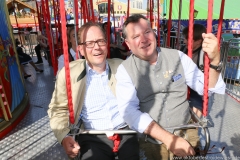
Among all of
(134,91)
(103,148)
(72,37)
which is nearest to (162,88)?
(134,91)

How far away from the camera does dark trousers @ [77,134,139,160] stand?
1.52m

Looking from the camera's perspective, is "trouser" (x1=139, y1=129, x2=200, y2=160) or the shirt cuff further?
"trouser" (x1=139, y1=129, x2=200, y2=160)

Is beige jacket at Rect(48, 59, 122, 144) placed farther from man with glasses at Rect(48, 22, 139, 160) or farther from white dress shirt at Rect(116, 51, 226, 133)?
white dress shirt at Rect(116, 51, 226, 133)

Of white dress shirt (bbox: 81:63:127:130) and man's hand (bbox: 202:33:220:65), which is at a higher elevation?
man's hand (bbox: 202:33:220:65)

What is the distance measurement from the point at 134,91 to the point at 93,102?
390 mm

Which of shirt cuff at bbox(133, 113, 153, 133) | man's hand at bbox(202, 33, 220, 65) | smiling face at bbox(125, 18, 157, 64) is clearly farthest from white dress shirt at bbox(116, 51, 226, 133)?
man's hand at bbox(202, 33, 220, 65)

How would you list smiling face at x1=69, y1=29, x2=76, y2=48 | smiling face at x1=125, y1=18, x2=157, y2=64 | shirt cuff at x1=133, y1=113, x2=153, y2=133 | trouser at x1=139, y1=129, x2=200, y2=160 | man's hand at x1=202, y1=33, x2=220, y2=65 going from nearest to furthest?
man's hand at x1=202, y1=33, x2=220, y2=65
shirt cuff at x1=133, y1=113, x2=153, y2=133
smiling face at x1=125, y1=18, x2=157, y2=64
trouser at x1=139, y1=129, x2=200, y2=160
smiling face at x1=69, y1=29, x2=76, y2=48

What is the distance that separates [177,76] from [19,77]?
9.28 ft

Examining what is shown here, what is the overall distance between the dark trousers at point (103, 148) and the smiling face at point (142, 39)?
2.26ft

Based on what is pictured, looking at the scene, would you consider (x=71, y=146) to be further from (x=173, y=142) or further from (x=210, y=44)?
(x=210, y=44)

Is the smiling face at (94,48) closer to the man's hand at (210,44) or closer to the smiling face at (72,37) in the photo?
the man's hand at (210,44)

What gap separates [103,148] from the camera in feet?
5.13

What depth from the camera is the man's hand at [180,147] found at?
1.22 meters

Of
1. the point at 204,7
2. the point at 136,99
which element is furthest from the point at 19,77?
the point at 204,7
